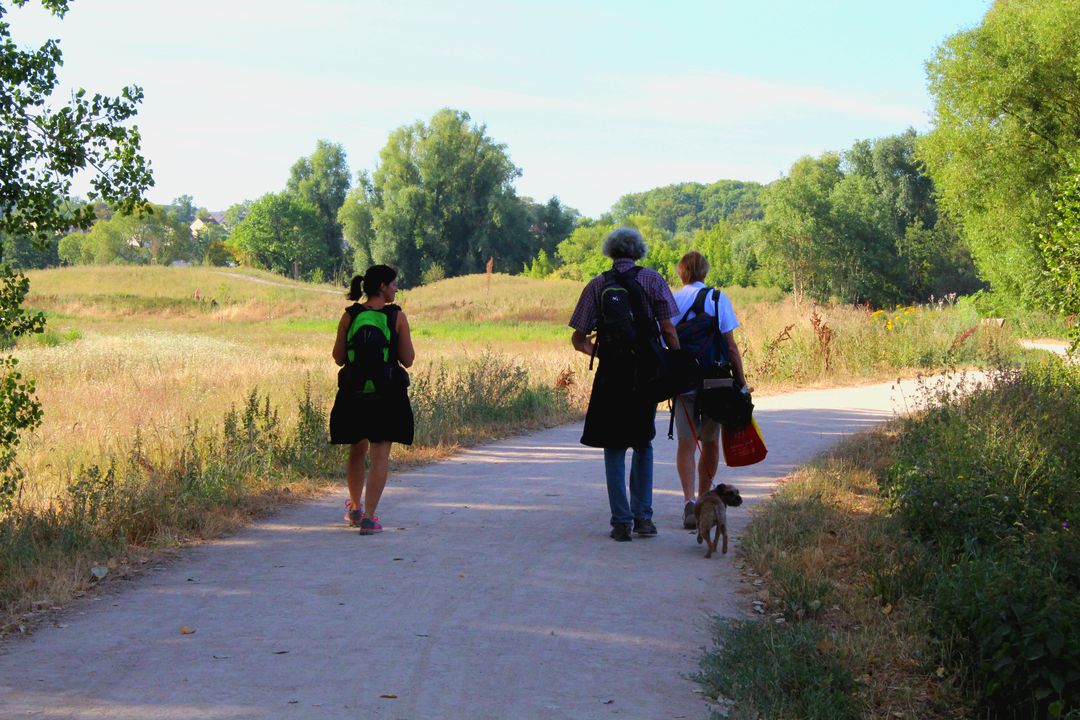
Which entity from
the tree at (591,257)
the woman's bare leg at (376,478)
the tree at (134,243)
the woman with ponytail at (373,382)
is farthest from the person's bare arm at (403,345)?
the tree at (134,243)

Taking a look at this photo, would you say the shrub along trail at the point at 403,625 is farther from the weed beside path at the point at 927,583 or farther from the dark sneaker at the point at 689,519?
the weed beside path at the point at 927,583

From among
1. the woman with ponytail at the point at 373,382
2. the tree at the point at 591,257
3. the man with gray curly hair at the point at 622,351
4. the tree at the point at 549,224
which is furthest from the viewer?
the tree at the point at 549,224

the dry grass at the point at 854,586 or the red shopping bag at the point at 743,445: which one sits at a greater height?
the red shopping bag at the point at 743,445

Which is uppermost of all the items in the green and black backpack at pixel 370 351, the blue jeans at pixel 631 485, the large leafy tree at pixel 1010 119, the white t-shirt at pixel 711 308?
the large leafy tree at pixel 1010 119

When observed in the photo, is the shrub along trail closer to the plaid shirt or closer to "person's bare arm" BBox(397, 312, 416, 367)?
"person's bare arm" BBox(397, 312, 416, 367)

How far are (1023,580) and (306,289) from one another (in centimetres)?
7583

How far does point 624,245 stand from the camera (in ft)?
26.1

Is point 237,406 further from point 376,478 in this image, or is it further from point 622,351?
point 622,351

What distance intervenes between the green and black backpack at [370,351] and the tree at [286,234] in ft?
364

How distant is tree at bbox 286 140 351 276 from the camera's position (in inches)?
4771

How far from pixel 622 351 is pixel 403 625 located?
2843 millimetres

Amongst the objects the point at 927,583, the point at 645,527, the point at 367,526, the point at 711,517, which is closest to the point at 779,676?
the point at 927,583

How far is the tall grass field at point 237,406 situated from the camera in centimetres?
770

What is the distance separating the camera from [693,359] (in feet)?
26.5
